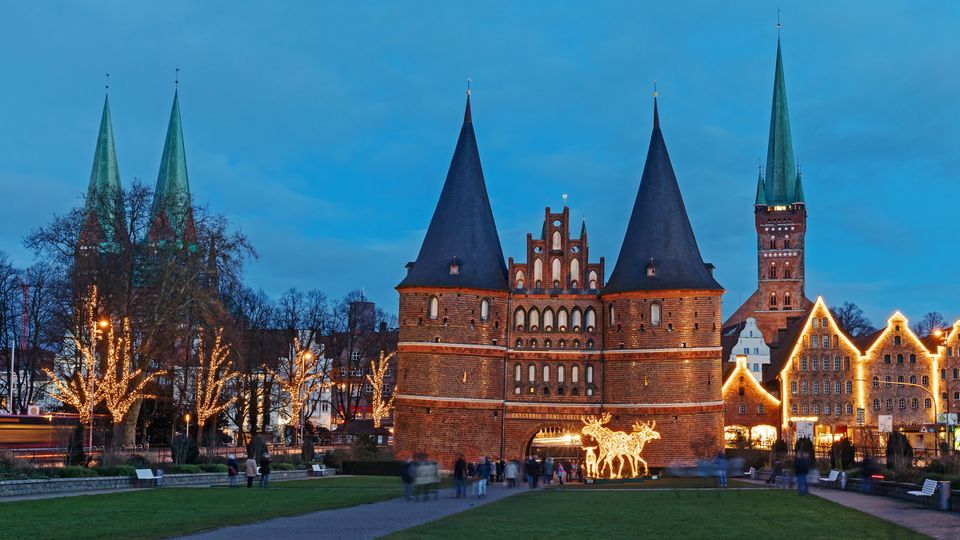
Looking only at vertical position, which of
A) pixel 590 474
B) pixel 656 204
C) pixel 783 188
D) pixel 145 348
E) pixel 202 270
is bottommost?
pixel 590 474

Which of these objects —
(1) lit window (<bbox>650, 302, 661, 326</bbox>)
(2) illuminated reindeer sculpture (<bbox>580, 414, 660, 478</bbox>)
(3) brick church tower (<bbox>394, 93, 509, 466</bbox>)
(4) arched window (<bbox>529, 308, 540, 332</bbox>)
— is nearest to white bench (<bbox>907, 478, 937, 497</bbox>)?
(2) illuminated reindeer sculpture (<bbox>580, 414, 660, 478</bbox>)

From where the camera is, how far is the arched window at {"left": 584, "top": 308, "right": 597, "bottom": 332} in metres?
66.3

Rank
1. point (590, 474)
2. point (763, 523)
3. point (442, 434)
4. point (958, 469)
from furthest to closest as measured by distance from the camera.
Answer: point (442, 434)
point (590, 474)
point (958, 469)
point (763, 523)

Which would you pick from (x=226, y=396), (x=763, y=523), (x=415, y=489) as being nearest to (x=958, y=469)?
(x=763, y=523)

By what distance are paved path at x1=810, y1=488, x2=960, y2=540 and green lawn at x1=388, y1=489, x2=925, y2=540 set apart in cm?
53

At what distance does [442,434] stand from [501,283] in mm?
9119

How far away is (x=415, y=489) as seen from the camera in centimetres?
3409

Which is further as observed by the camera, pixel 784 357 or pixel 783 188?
pixel 783 188

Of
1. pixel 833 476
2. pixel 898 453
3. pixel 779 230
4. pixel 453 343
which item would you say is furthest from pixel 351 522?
pixel 779 230

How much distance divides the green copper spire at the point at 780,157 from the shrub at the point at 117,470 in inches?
4140

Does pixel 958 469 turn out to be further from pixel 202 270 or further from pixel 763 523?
pixel 202 270

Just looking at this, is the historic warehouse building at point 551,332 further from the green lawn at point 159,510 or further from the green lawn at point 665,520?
the green lawn at point 665,520

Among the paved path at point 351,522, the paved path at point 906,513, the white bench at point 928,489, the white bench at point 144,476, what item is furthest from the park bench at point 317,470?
the white bench at point 928,489

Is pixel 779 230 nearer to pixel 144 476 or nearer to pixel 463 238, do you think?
pixel 463 238
